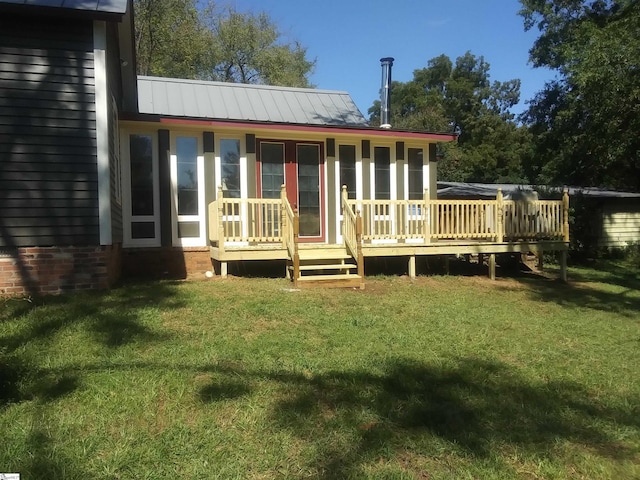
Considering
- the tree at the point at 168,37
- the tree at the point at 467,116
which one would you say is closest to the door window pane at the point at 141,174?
the tree at the point at 168,37

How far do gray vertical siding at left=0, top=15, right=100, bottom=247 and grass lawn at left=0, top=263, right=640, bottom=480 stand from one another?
1.02 meters

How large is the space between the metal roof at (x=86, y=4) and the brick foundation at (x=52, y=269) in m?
3.04

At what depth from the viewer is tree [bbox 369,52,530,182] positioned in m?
35.5

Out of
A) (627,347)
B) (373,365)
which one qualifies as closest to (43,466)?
(373,365)

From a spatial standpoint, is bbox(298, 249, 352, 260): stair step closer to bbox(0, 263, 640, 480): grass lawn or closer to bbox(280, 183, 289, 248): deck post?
bbox(280, 183, 289, 248): deck post

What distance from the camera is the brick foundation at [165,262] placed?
9.00 metres

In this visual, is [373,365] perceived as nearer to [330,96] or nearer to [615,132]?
[330,96]

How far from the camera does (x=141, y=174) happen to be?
30.5 feet

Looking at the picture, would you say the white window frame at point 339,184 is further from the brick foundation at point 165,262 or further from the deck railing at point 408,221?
the brick foundation at point 165,262

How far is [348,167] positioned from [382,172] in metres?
0.82

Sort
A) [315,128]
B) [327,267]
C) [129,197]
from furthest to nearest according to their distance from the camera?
1. [315,128]
2. [129,197]
3. [327,267]

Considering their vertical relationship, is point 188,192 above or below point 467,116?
below

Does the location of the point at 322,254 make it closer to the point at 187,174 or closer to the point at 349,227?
the point at 349,227

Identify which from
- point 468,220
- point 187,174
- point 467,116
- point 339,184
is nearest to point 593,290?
point 468,220
